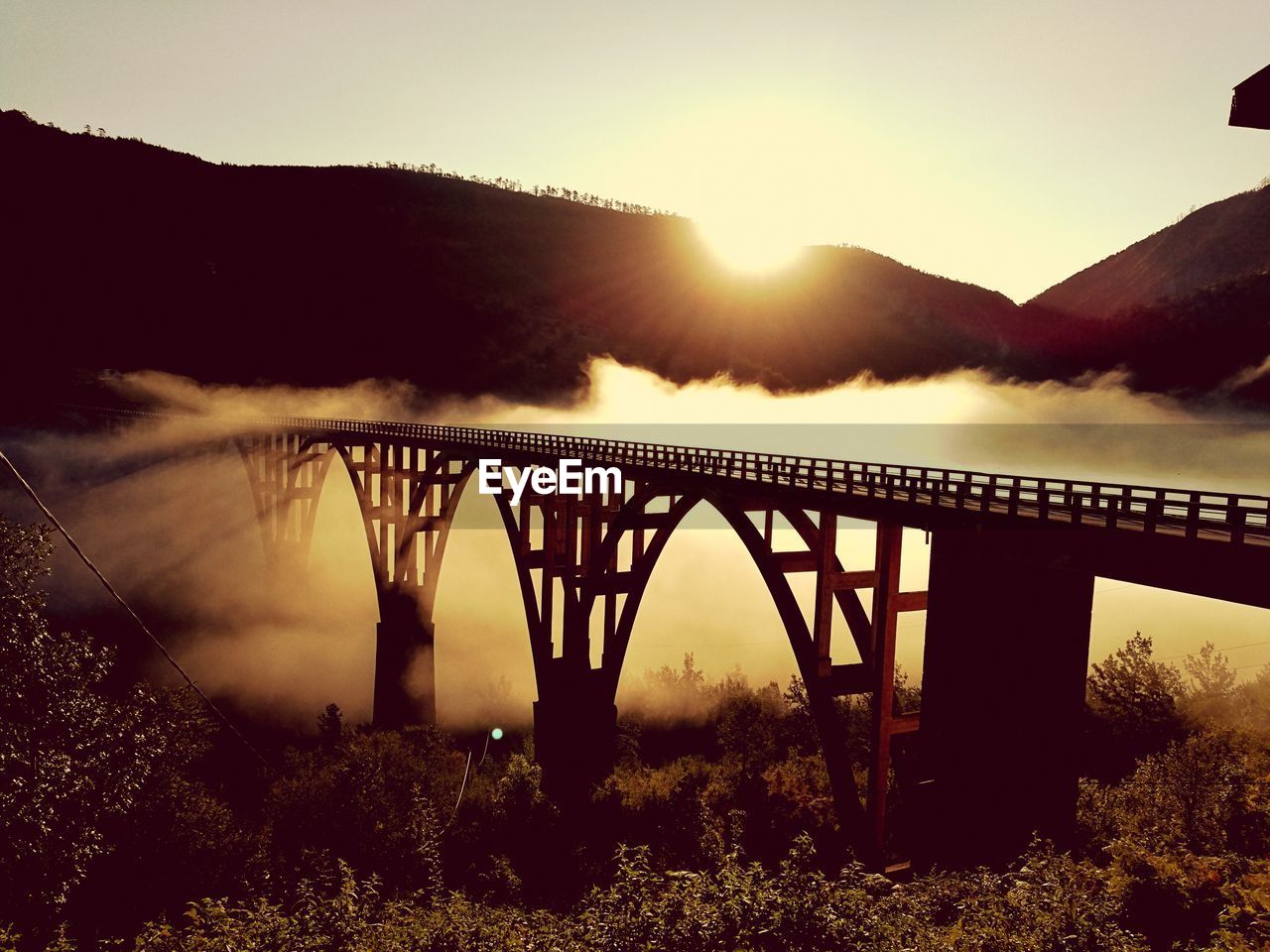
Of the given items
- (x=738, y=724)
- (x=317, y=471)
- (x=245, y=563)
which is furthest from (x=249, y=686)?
(x=738, y=724)

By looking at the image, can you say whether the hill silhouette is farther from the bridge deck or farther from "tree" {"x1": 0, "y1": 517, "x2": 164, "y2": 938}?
the bridge deck

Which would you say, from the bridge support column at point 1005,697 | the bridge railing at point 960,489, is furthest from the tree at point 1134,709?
the bridge support column at point 1005,697

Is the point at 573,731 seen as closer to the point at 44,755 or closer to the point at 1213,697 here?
the point at 44,755

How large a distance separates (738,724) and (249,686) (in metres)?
43.6

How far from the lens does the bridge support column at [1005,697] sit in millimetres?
13406

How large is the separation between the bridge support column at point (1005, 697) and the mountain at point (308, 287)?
137 m

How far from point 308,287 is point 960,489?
534ft

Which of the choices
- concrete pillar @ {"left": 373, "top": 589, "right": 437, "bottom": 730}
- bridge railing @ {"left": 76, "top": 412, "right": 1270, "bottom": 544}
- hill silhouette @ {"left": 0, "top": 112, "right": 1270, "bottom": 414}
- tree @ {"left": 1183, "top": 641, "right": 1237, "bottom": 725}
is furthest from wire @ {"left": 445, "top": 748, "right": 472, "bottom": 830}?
hill silhouette @ {"left": 0, "top": 112, "right": 1270, "bottom": 414}

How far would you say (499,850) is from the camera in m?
29.2

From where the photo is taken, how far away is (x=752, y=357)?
196 metres

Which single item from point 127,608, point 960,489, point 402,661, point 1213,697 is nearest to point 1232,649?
point 1213,697

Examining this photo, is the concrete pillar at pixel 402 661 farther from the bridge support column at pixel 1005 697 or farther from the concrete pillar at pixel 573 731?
the bridge support column at pixel 1005 697

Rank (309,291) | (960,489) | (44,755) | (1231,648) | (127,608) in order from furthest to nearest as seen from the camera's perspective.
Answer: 1. (309,291)
2. (1231,648)
3. (127,608)
4. (44,755)
5. (960,489)

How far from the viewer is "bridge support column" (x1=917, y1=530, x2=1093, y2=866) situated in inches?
528
